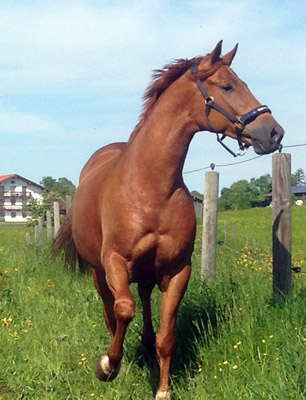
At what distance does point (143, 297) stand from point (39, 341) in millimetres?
1373

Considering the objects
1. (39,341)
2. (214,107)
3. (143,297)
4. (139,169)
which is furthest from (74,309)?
(214,107)

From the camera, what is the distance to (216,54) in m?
4.85

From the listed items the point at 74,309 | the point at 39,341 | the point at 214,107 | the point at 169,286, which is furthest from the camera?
the point at 74,309

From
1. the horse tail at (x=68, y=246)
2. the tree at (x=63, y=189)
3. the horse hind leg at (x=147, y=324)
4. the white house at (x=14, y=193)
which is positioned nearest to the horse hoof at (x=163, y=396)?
the horse hind leg at (x=147, y=324)

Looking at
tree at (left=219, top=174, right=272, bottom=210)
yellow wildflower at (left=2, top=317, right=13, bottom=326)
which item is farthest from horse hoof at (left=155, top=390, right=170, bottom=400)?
tree at (left=219, top=174, right=272, bottom=210)

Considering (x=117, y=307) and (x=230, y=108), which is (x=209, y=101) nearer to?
(x=230, y=108)

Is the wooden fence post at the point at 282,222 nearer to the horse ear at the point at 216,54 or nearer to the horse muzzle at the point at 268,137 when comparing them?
the horse ear at the point at 216,54

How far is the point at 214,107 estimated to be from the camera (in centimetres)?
479

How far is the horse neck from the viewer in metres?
5.02

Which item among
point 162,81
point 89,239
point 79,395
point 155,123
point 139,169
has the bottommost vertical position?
point 79,395

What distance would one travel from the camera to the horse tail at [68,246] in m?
7.81

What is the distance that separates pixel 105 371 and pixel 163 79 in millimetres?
2309

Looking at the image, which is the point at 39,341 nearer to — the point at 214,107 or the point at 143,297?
the point at 143,297

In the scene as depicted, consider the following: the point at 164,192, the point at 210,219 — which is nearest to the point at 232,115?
the point at 164,192
